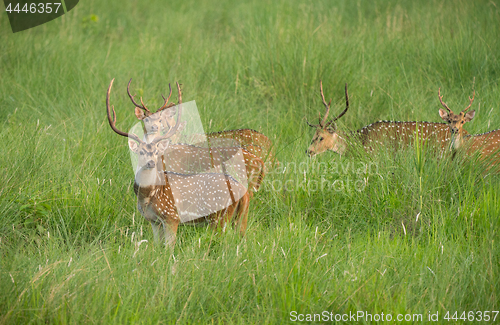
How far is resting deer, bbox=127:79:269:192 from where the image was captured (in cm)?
452

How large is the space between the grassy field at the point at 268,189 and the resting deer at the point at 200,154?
182 millimetres

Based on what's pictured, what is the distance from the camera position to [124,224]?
4.10 m

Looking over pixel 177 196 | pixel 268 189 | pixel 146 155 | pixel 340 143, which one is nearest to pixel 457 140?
pixel 340 143

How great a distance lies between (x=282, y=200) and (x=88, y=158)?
185 centimetres

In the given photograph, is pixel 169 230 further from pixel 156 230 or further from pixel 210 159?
pixel 210 159

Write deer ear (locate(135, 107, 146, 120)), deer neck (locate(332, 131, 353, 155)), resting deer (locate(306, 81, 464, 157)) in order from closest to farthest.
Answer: deer ear (locate(135, 107, 146, 120))
resting deer (locate(306, 81, 464, 157))
deer neck (locate(332, 131, 353, 155))

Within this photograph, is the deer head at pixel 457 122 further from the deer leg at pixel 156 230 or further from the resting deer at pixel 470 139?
the deer leg at pixel 156 230

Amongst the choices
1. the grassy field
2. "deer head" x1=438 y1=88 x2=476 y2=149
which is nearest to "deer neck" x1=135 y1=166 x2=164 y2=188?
the grassy field

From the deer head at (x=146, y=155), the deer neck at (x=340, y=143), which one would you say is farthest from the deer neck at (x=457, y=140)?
the deer head at (x=146, y=155)

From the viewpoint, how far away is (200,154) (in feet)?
16.2

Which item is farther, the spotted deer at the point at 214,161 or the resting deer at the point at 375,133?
the resting deer at the point at 375,133

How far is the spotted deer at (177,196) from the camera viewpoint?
145 inches

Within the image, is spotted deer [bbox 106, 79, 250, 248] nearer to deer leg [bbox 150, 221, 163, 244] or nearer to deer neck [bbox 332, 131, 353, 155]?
deer leg [bbox 150, 221, 163, 244]

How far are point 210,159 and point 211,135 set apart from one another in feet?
1.45
